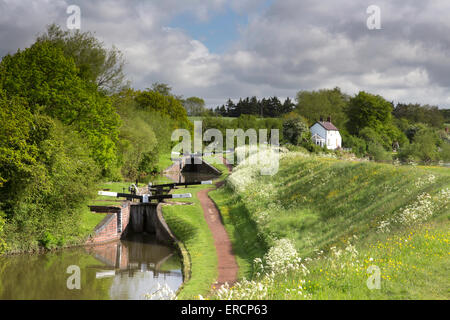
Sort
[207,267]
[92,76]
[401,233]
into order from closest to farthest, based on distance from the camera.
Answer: [401,233] < [207,267] < [92,76]

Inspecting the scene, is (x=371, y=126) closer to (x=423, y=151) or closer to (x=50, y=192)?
(x=423, y=151)

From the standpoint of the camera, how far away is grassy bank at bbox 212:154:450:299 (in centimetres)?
1266

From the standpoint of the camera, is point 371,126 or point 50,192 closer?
point 50,192

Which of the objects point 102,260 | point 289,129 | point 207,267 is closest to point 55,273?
point 102,260

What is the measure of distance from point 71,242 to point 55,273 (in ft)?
15.8

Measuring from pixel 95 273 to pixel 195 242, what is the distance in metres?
6.47

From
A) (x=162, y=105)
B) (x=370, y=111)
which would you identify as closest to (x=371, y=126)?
(x=370, y=111)

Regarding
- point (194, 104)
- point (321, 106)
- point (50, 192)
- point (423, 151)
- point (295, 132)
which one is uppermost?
point (194, 104)

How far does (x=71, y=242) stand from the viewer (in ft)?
91.7

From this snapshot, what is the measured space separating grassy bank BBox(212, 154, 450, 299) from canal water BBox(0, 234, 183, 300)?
16.6 ft

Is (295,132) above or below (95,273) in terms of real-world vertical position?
above

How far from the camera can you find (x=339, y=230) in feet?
72.6

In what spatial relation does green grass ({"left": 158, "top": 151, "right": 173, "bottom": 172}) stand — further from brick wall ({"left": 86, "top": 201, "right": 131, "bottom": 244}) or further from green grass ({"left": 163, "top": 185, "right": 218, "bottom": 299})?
brick wall ({"left": 86, "top": 201, "right": 131, "bottom": 244})
